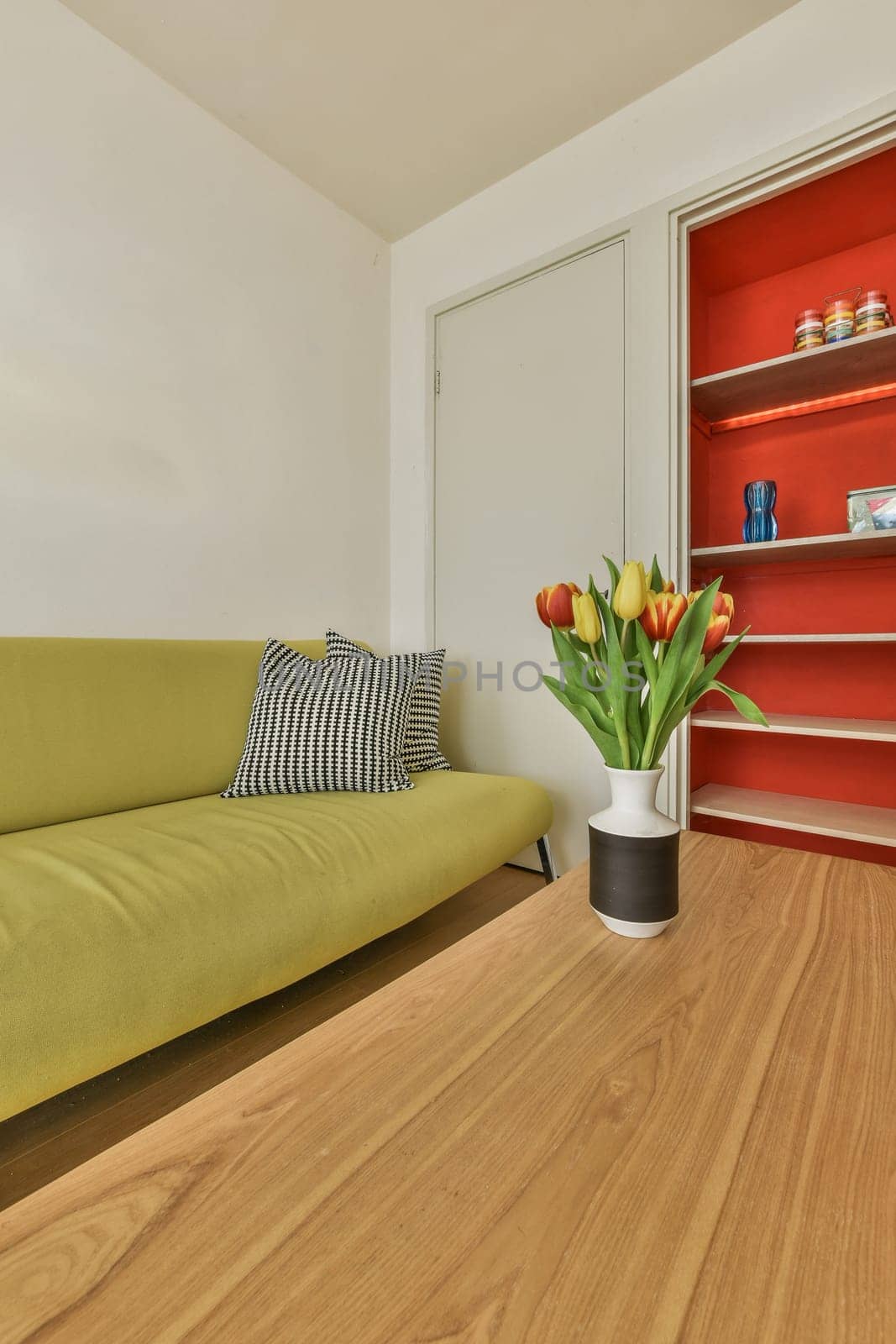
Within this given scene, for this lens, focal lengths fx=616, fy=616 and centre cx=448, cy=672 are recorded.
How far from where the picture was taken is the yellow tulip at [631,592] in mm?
711

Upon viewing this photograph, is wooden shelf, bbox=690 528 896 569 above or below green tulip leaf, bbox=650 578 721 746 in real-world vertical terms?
above

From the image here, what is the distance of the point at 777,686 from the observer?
2014 mm

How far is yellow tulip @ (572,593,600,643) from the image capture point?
760mm

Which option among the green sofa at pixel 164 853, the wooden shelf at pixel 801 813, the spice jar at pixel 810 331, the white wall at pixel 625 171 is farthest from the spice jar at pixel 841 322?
the green sofa at pixel 164 853

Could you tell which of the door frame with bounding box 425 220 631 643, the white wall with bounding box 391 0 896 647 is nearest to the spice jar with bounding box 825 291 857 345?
the white wall with bounding box 391 0 896 647

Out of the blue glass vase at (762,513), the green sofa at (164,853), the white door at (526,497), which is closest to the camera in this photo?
the green sofa at (164,853)

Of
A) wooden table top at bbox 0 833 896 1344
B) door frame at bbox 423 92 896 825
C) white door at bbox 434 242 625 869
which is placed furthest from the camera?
white door at bbox 434 242 625 869

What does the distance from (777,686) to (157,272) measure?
2291mm

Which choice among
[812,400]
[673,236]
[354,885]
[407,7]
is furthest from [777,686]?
[407,7]

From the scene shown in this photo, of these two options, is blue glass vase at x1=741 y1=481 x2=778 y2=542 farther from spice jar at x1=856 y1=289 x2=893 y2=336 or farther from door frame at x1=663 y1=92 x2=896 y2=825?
spice jar at x1=856 y1=289 x2=893 y2=336

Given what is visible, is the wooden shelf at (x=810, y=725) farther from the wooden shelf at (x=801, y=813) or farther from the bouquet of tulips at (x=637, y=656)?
the bouquet of tulips at (x=637, y=656)

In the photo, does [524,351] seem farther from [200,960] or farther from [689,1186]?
[689,1186]

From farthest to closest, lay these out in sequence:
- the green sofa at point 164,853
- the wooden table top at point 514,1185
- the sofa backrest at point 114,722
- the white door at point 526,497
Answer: the white door at point 526,497
the sofa backrest at point 114,722
the green sofa at point 164,853
the wooden table top at point 514,1185

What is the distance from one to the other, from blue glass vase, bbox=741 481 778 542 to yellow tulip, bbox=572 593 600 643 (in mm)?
1340
